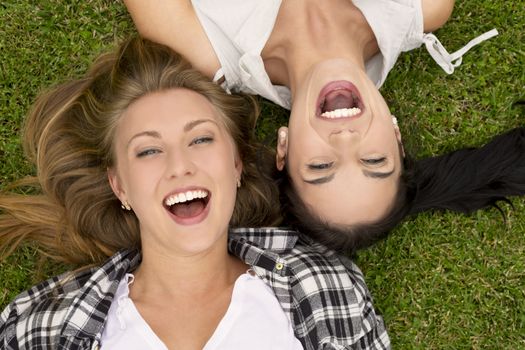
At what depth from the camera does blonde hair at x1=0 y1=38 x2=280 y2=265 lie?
3.26 m

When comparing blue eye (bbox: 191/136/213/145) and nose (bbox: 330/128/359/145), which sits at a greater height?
blue eye (bbox: 191/136/213/145)

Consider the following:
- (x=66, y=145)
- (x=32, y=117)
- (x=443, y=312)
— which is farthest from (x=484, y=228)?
(x=32, y=117)

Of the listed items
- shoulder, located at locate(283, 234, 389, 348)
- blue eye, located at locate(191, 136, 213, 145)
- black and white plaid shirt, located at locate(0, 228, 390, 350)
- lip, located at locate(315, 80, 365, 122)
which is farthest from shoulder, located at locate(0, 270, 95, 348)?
lip, located at locate(315, 80, 365, 122)

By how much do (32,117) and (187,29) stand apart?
105 cm

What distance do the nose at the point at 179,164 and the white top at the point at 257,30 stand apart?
0.78 meters

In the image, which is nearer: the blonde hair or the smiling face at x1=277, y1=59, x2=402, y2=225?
the smiling face at x1=277, y1=59, x2=402, y2=225

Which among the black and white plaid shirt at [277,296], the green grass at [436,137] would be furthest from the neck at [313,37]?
the black and white plaid shirt at [277,296]

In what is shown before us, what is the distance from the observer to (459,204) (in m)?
3.71

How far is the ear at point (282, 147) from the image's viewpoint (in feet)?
10.6

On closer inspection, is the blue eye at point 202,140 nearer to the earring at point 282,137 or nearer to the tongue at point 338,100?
the earring at point 282,137

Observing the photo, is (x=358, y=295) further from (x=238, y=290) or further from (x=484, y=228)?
(x=484, y=228)

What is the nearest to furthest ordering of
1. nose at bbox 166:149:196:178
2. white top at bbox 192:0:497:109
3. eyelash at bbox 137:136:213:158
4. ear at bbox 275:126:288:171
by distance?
nose at bbox 166:149:196:178 → eyelash at bbox 137:136:213:158 → ear at bbox 275:126:288:171 → white top at bbox 192:0:497:109

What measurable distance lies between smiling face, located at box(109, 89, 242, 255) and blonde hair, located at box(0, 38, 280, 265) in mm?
240

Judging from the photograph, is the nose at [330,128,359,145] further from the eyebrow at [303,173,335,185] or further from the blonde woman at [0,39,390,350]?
the blonde woman at [0,39,390,350]
